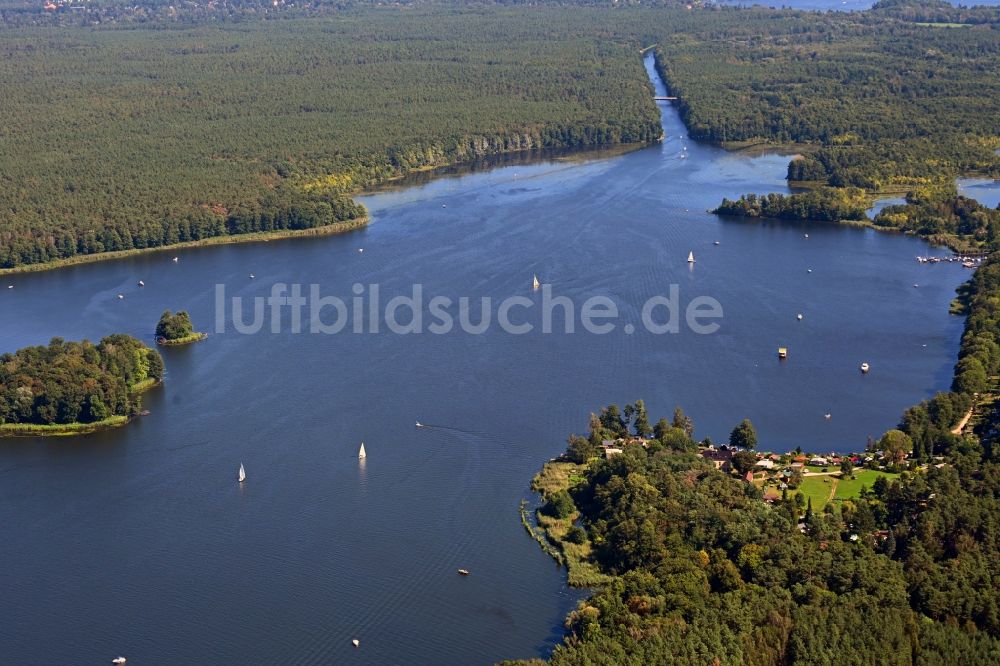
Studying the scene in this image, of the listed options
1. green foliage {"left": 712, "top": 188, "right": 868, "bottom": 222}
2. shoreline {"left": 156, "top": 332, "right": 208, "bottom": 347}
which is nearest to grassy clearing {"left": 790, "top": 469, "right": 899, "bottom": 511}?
shoreline {"left": 156, "top": 332, "right": 208, "bottom": 347}

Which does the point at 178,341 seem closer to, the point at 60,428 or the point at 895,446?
the point at 60,428

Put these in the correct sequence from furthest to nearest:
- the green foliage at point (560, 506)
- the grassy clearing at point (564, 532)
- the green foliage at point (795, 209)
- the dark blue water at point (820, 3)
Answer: the dark blue water at point (820, 3)
the green foliage at point (795, 209)
the green foliage at point (560, 506)
the grassy clearing at point (564, 532)

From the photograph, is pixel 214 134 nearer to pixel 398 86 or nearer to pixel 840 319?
pixel 398 86

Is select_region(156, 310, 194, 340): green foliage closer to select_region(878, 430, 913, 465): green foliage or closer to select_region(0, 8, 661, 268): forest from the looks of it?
select_region(0, 8, 661, 268): forest

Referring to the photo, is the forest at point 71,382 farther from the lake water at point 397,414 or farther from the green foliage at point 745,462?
the green foliage at point 745,462

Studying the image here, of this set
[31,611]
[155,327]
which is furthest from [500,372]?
[31,611]

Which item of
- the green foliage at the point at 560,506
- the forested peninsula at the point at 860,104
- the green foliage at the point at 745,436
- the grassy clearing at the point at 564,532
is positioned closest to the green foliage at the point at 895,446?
the green foliage at the point at 745,436

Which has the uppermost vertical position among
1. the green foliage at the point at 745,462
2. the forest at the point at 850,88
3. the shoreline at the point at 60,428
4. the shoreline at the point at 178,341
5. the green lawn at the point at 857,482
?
the forest at the point at 850,88
